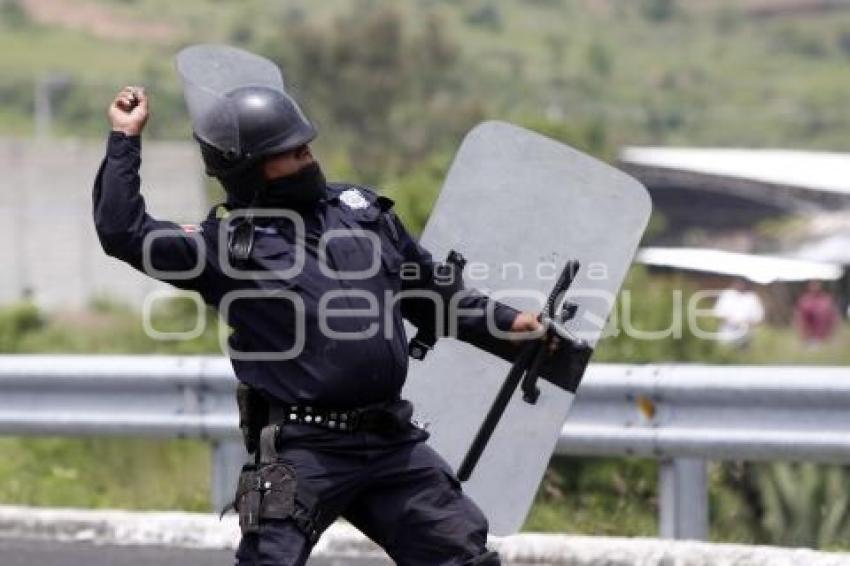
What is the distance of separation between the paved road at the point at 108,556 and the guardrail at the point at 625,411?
380mm

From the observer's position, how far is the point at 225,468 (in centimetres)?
761

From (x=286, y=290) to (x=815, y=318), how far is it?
526 inches

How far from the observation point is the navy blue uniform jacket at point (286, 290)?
15.3ft

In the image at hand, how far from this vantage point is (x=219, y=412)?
7.54 meters

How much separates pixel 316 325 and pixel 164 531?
2.90 metres

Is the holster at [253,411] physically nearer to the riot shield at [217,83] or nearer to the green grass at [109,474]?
the riot shield at [217,83]

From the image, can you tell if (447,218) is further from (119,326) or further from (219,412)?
(119,326)

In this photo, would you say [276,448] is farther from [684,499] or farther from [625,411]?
[684,499]

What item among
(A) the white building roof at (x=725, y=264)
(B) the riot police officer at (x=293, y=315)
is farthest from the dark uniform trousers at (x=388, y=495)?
(A) the white building roof at (x=725, y=264)

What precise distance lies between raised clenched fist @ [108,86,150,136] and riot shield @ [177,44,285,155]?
0.12 meters

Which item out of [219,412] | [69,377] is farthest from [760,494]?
[69,377]

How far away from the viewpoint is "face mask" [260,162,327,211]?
474 cm

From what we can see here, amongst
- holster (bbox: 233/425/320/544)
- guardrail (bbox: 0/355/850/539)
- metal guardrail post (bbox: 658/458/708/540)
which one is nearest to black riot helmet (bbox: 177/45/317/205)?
holster (bbox: 233/425/320/544)

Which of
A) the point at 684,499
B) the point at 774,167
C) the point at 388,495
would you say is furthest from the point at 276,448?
the point at 774,167
